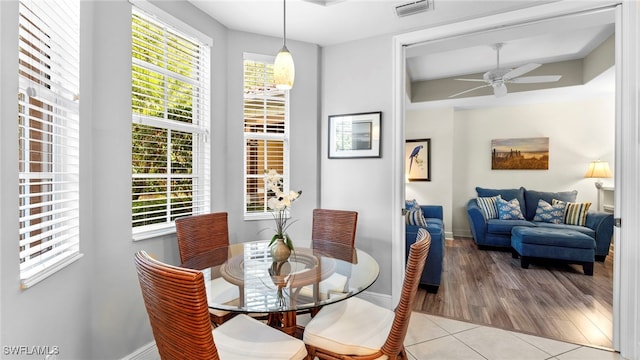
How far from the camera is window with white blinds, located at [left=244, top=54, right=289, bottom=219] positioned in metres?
2.85

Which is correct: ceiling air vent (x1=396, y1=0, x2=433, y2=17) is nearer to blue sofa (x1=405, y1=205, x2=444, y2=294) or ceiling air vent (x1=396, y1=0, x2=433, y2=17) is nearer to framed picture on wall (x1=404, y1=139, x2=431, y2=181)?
blue sofa (x1=405, y1=205, x2=444, y2=294)

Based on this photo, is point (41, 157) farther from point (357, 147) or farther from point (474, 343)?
point (474, 343)

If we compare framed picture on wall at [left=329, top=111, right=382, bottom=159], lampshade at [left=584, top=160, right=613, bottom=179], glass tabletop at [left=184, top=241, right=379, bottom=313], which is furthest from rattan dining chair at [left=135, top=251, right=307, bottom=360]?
lampshade at [left=584, top=160, right=613, bottom=179]

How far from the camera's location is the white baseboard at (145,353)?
1872 millimetres

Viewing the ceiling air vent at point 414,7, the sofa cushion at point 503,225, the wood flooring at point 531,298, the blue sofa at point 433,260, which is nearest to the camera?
the ceiling air vent at point 414,7

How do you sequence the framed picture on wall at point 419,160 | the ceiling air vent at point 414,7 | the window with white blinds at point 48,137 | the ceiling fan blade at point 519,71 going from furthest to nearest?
the framed picture on wall at point 419,160 → the ceiling fan blade at point 519,71 → the ceiling air vent at point 414,7 → the window with white blinds at point 48,137

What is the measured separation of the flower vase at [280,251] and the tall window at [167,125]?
0.92 metres

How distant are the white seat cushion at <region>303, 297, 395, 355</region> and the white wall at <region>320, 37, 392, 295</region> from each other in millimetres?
1159

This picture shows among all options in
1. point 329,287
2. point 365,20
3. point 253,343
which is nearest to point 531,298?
point 329,287

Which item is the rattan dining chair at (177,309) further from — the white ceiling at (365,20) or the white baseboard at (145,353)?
the white ceiling at (365,20)

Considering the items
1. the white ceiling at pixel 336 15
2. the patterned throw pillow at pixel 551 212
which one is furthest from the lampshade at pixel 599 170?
the white ceiling at pixel 336 15

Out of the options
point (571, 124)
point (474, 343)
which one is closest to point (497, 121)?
point (571, 124)

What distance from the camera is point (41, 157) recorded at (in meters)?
1.38

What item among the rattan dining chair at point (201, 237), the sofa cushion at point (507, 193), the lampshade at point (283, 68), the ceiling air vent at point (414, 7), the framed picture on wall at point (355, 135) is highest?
the ceiling air vent at point (414, 7)
